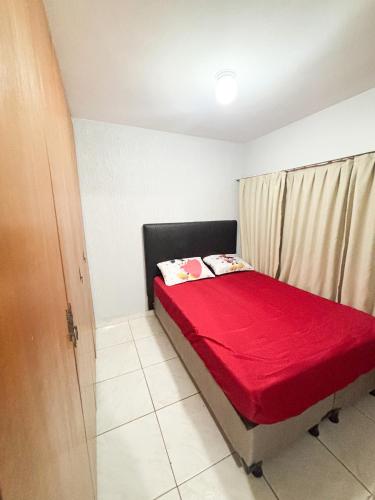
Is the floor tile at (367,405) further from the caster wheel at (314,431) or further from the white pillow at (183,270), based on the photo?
the white pillow at (183,270)

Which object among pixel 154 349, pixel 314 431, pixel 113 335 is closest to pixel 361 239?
pixel 314 431

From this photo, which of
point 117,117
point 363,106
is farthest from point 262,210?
point 117,117

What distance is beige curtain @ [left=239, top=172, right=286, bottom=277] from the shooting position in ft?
8.07

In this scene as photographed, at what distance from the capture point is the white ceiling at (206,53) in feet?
3.28

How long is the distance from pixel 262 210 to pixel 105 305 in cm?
242

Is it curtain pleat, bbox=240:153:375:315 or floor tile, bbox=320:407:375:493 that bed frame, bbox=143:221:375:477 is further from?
curtain pleat, bbox=240:153:375:315

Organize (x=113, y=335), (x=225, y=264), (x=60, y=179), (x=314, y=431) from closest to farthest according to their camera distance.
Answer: (x=60, y=179)
(x=314, y=431)
(x=113, y=335)
(x=225, y=264)

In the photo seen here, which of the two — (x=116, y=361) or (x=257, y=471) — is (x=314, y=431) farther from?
(x=116, y=361)

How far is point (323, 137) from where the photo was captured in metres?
2.04

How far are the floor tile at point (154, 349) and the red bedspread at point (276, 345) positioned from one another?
465 millimetres

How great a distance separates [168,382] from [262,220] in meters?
2.23

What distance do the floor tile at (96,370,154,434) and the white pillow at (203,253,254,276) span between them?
1484 mm

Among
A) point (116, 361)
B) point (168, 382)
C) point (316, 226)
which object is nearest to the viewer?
point (168, 382)

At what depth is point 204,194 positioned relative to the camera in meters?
2.86
